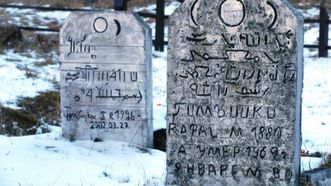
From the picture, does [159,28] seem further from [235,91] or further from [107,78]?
[235,91]

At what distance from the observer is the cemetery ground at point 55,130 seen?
232 inches

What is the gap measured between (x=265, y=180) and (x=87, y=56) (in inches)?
124

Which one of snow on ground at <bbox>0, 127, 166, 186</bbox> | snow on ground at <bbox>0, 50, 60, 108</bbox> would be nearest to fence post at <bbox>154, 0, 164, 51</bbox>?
snow on ground at <bbox>0, 50, 60, 108</bbox>

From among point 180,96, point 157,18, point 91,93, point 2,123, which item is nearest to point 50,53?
point 157,18

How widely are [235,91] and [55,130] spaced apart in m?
4.27

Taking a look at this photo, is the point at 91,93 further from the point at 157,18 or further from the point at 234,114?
the point at 157,18

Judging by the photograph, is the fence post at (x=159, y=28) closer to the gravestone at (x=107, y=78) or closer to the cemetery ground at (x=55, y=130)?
the cemetery ground at (x=55, y=130)

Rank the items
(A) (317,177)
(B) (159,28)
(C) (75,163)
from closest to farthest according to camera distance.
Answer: (A) (317,177), (C) (75,163), (B) (159,28)

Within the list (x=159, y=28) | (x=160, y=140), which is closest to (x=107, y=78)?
(x=160, y=140)

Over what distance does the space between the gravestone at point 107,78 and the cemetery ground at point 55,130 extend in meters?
0.22

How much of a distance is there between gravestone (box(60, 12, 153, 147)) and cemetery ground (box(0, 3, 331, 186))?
216mm

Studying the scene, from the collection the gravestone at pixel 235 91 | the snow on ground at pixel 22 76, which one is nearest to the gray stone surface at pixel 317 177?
the gravestone at pixel 235 91

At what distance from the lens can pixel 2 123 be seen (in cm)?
906

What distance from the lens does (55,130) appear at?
8828 mm
